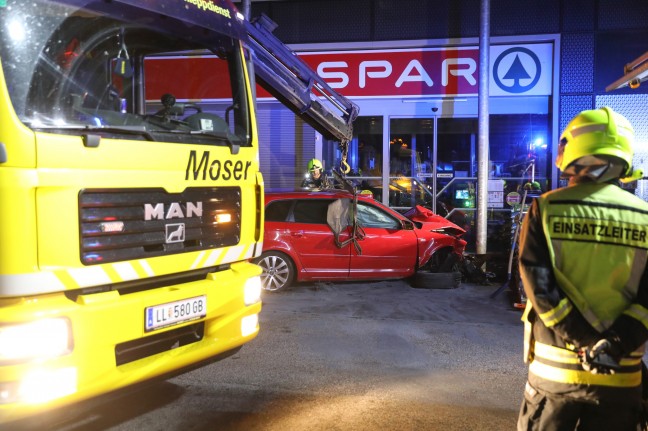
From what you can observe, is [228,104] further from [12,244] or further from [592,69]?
[592,69]

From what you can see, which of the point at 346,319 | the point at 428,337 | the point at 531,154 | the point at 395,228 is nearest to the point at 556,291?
the point at 428,337

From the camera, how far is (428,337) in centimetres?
615

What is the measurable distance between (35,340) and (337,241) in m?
5.85

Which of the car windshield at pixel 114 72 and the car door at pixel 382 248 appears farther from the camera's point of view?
the car door at pixel 382 248

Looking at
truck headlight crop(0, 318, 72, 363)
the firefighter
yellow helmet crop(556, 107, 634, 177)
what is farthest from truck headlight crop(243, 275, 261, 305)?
the firefighter

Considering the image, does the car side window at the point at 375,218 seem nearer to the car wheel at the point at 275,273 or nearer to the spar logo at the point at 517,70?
the car wheel at the point at 275,273

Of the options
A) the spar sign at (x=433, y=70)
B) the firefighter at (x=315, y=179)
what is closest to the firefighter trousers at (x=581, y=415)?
the firefighter at (x=315, y=179)

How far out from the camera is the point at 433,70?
42.6ft

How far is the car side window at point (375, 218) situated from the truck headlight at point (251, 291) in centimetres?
457

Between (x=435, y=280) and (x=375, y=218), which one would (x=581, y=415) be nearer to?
(x=435, y=280)

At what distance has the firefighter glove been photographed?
208cm

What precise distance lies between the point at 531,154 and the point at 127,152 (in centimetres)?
1128

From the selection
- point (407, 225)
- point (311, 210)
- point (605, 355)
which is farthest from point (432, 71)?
point (605, 355)

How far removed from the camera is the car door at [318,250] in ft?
28.1
